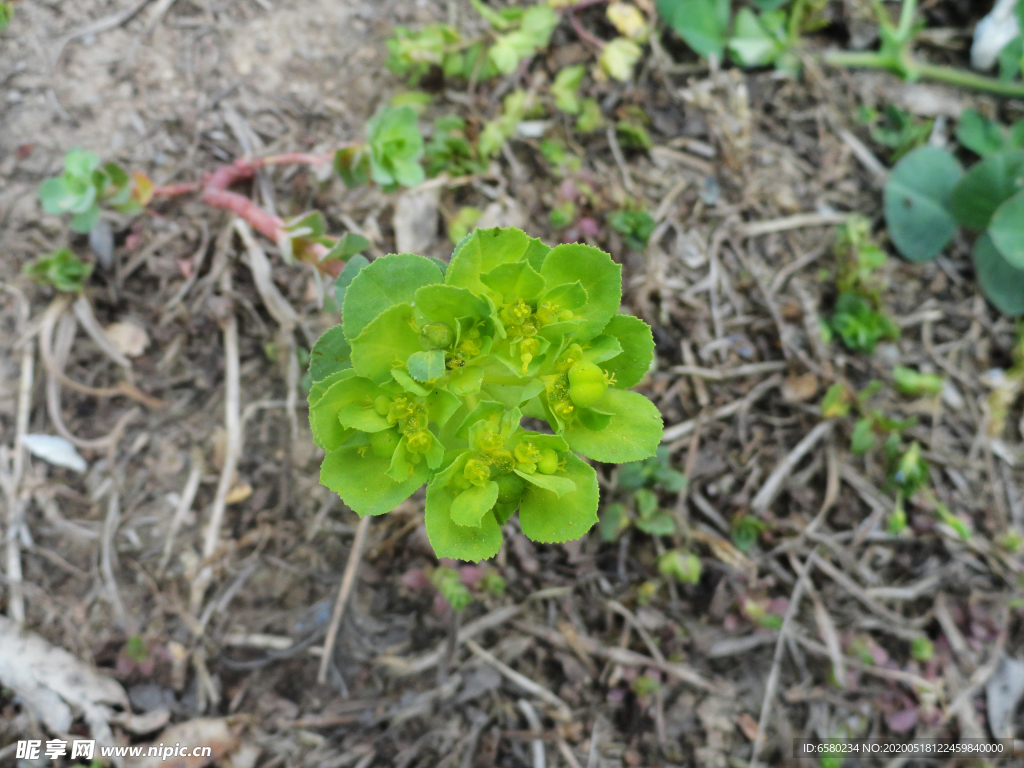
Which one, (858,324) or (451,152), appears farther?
(858,324)

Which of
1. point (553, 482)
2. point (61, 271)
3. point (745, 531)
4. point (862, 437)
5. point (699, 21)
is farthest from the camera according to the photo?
point (699, 21)

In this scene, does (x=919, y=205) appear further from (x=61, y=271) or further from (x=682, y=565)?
(x=61, y=271)

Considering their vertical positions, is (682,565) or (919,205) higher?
(919,205)

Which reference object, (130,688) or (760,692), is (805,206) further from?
(130,688)

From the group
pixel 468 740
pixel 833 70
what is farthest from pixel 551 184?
pixel 468 740

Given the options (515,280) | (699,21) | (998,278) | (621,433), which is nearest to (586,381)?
(621,433)

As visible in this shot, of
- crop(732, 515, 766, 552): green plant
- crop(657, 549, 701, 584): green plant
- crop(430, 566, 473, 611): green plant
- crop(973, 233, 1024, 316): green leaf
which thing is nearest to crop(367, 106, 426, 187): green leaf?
crop(430, 566, 473, 611): green plant

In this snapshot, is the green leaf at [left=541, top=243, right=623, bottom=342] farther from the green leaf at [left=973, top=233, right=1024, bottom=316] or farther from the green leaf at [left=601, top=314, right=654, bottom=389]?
the green leaf at [left=973, top=233, right=1024, bottom=316]
